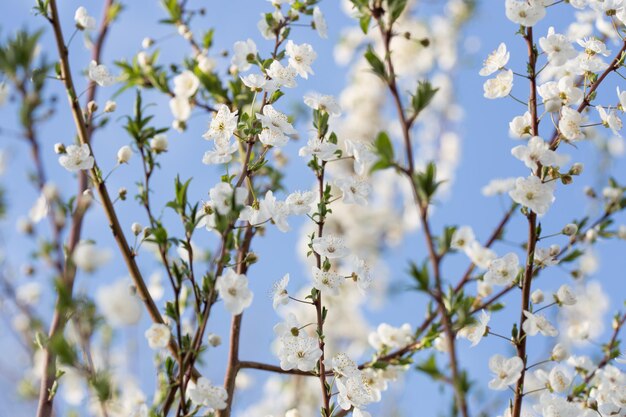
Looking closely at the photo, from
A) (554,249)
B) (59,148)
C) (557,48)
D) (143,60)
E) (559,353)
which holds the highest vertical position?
(143,60)

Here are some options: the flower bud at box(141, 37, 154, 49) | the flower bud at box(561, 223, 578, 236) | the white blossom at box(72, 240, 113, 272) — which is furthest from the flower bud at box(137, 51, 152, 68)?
the flower bud at box(561, 223, 578, 236)

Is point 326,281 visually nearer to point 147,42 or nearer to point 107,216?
point 107,216

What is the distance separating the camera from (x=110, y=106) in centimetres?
154

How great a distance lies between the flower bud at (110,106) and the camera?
153 cm

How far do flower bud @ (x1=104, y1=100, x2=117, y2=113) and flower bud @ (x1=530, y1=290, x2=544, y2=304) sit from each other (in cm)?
102

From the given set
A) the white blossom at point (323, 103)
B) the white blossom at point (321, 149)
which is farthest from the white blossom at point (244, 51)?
the white blossom at point (321, 149)

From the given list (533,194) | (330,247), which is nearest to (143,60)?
(330,247)

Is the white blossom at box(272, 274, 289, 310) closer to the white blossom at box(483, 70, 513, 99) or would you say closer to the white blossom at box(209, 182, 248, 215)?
the white blossom at box(209, 182, 248, 215)

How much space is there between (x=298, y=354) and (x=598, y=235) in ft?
3.43

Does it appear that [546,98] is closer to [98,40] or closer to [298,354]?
[298,354]

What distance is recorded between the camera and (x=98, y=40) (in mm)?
1984

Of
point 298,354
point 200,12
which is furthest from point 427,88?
point 200,12

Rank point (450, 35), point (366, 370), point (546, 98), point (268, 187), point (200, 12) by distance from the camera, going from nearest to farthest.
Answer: point (546, 98), point (366, 370), point (268, 187), point (200, 12), point (450, 35)

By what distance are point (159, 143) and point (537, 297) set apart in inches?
33.9
